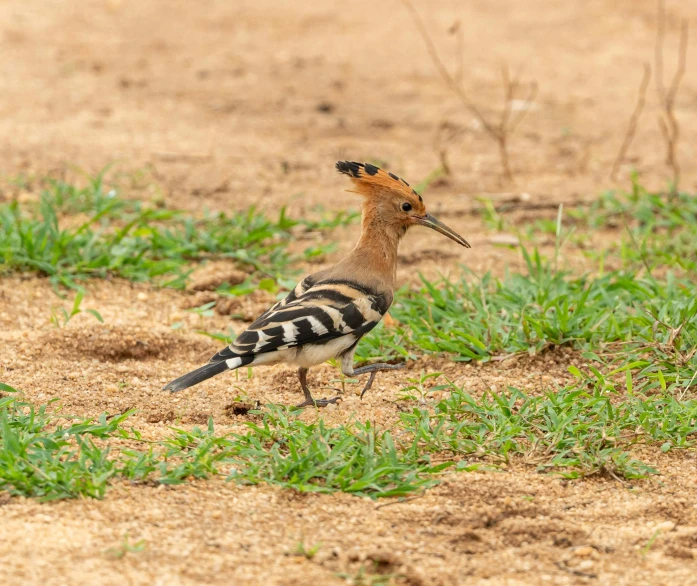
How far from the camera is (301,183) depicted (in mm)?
7191

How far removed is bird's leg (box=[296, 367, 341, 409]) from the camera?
4.21 meters

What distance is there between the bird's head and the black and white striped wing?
45 cm

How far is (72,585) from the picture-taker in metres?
2.77

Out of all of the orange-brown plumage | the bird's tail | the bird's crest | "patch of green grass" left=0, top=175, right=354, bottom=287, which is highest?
the bird's crest

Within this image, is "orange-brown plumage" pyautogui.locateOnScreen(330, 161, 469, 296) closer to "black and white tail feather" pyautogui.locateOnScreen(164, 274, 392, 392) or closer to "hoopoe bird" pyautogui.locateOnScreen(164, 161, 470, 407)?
"hoopoe bird" pyautogui.locateOnScreen(164, 161, 470, 407)

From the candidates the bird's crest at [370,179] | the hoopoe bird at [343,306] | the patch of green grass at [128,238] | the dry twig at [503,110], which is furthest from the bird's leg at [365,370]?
the dry twig at [503,110]

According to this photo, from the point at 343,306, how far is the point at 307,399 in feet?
1.34

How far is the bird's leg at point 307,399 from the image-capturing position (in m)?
4.21

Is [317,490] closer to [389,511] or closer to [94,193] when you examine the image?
[389,511]

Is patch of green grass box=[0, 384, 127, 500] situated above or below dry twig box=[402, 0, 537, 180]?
below

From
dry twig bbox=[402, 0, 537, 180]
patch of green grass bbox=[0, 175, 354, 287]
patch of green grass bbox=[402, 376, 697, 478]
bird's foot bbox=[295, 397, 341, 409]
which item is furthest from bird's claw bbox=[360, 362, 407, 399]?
dry twig bbox=[402, 0, 537, 180]

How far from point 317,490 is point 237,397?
0.98 metres

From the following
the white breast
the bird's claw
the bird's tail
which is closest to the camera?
the bird's tail

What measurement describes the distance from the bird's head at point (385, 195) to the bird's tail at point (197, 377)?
3.83ft
